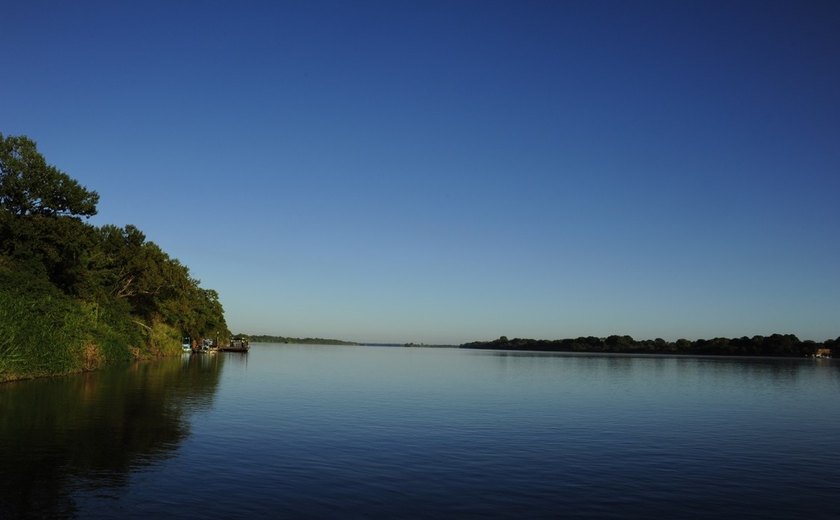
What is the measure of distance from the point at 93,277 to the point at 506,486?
188 ft

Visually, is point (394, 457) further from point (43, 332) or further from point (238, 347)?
point (238, 347)

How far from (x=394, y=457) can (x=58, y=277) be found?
5075 cm

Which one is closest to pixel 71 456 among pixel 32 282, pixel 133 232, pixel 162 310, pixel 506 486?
pixel 506 486

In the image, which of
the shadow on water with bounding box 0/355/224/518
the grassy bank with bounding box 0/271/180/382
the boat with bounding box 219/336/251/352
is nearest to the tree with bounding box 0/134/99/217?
the grassy bank with bounding box 0/271/180/382

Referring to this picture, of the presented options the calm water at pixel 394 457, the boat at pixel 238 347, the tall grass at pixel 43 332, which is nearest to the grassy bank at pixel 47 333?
the tall grass at pixel 43 332

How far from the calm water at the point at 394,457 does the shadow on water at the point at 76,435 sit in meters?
0.09

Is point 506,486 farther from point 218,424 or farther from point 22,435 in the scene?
point 22,435

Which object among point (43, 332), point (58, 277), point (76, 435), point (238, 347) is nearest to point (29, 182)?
point (58, 277)

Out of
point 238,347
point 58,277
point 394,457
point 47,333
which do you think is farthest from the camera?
point 238,347

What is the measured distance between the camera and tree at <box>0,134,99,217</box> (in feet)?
200

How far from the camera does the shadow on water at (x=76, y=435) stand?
51.2 feet

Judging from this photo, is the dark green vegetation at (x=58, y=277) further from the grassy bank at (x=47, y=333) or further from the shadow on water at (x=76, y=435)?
the shadow on water at (x=76, y=435)

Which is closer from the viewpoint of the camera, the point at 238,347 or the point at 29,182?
the point at 29,182

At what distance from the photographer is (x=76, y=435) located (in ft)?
77.5
